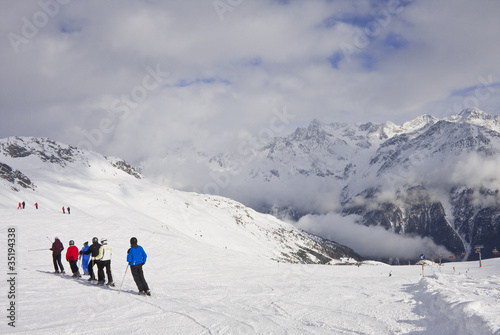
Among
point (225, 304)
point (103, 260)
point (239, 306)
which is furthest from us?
point (103, 260)

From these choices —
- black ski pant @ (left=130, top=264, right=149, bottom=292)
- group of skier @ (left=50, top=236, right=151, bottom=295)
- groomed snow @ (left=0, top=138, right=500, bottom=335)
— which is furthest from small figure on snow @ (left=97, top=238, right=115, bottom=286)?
black ski pant @ (left=130, top=264, right=149, bottom=292)

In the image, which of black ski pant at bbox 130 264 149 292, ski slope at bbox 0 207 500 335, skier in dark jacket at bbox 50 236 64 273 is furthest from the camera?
skier in dark jacket at bbox 50 236 64 273

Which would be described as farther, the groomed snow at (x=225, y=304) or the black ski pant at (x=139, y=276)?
the black ski pant at (x=139, y=276)

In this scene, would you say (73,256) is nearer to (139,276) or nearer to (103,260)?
(103,260)

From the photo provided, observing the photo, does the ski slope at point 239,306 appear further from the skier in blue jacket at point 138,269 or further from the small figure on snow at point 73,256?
the skier in blue jacket at point 138,269

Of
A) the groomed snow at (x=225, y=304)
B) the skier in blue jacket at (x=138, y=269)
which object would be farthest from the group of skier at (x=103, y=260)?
the groomed snow at (x=225, y=304)

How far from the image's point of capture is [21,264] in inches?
880

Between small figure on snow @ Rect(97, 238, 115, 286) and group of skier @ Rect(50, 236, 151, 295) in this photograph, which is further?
small figure on snow @ Rect(97, 238, 115, 286)

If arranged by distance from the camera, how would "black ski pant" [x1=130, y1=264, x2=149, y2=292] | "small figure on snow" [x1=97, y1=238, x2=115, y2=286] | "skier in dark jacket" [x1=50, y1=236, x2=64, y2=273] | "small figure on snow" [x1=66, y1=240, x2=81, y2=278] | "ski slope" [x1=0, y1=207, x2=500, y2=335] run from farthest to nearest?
"skier in dark jacket" [x1=50, y1=236, x2=64, y2=273] → "small figure on snow" [x1=66, y1=240, x2=81, y2=278] → "small figure on snow" [x1=97, y1=238, x2=115, y2=286] → "black ski pant" [x1=130, y1=264, x2=149, y2=292] → "ski slope" [x1=0, y1=207, x2=500, y2=335]

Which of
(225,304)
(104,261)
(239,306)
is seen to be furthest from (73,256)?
(239,306)

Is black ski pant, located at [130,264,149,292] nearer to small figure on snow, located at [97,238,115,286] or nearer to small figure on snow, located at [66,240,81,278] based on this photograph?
small figure on snow, located at [97,238,115,286]

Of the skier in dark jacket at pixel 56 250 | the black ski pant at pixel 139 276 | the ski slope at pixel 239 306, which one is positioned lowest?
the ski slope at pixel 239 306

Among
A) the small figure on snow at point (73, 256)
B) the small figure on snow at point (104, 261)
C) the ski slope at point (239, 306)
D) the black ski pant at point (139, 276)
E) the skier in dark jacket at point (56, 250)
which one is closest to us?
the ski slope at point (239, 306)

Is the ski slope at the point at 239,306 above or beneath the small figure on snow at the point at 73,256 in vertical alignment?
beneath
